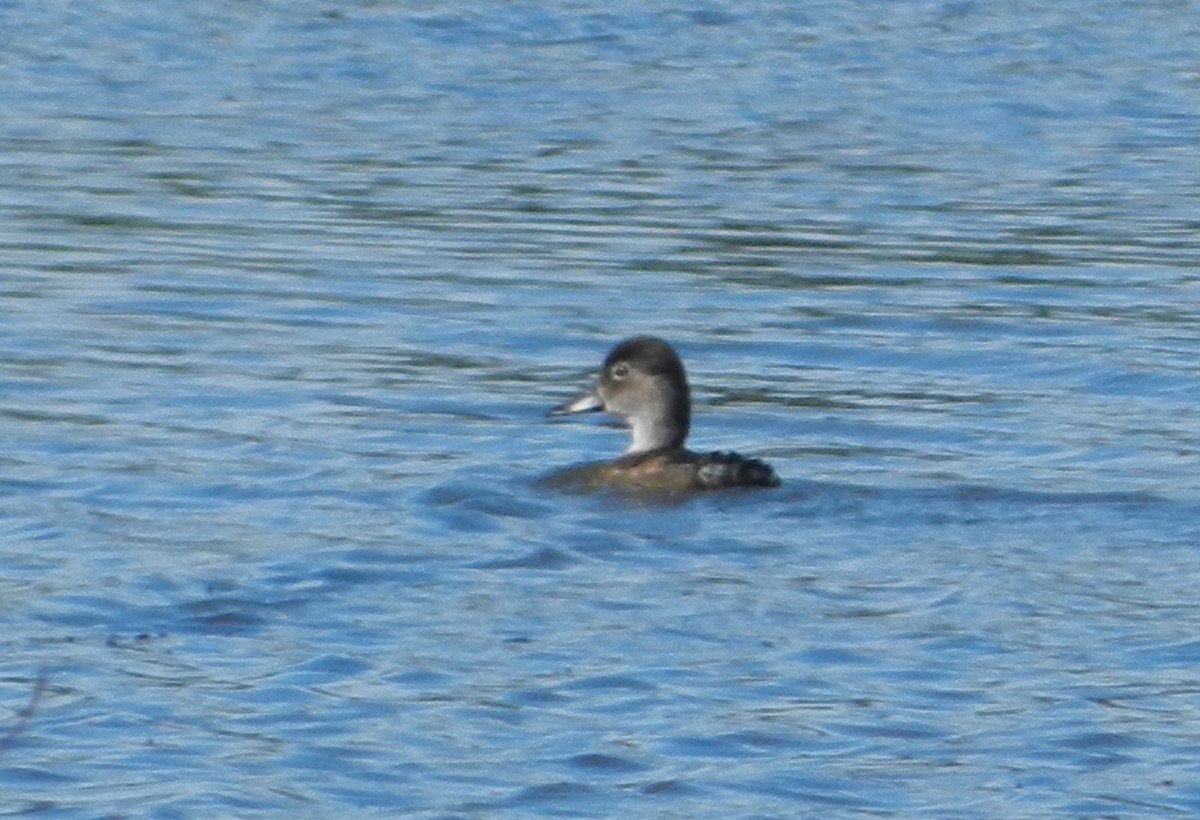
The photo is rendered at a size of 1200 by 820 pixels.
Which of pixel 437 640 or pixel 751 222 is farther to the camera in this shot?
pixel 751 222

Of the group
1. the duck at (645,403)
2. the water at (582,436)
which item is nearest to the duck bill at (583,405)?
the duck at (645,403)

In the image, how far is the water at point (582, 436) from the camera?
7.99 m

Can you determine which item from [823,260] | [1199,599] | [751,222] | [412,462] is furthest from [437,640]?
[751,222]

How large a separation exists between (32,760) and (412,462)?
4.66 metres

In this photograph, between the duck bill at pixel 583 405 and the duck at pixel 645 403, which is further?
the duck bill at pixel 583 405

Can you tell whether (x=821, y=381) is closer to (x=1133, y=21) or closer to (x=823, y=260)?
(x=823, y=260)

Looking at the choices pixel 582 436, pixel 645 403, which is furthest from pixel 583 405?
pixel 582 436

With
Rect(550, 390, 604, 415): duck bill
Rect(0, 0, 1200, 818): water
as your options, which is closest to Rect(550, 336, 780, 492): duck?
Rect(550, 390, 604, 415): duck bill

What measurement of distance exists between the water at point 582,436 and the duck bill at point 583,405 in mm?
217

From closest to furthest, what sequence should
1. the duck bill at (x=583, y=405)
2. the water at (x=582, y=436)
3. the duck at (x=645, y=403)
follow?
the water at (x=582, y=436) < the duck at (x=645, y=403) < the duck bill at (x=583, y=405)

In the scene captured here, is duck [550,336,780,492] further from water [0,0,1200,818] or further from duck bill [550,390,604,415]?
water [0,0,1200,818]

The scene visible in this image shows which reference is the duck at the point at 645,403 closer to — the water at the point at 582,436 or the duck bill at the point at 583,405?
the duck bill at the point at 583,405

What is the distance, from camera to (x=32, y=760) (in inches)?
303

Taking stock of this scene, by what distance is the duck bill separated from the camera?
42.9 ft
